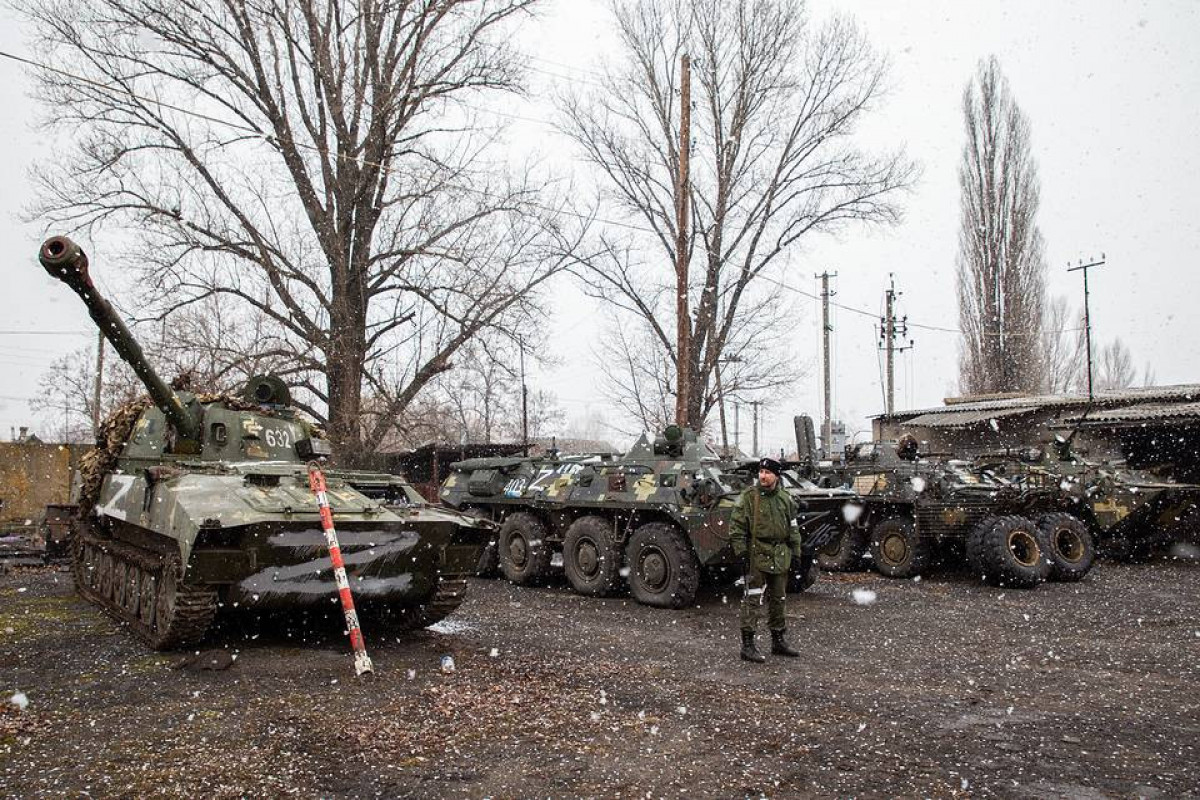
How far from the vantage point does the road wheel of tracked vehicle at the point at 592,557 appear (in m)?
10.9

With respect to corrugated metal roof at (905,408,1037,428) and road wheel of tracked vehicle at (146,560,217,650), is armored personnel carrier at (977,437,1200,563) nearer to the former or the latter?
corrugated metal roof at (905,408,1037,428)

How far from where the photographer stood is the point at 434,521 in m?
7.51

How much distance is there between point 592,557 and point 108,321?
19.9 feet

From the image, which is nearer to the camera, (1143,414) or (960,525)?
(960,525)

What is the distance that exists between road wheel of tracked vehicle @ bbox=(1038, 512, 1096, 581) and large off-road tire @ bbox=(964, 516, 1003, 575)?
89 centimetres

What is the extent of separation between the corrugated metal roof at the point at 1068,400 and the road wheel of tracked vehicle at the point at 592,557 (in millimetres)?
16128

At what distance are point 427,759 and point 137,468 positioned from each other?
5.77m

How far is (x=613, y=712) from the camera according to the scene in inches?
219

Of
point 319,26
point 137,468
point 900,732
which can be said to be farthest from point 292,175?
point 900,732

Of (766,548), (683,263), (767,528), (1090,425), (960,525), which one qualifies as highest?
(683,263)

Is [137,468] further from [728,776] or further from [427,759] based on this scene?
[728,776]

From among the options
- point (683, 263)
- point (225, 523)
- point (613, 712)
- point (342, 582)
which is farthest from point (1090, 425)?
point (225, 523)

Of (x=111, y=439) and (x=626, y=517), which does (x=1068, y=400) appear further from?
(x=111, y=439)

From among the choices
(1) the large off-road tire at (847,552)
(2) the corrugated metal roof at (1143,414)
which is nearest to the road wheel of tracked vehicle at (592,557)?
(1) the large off-road tire at (847,552)
